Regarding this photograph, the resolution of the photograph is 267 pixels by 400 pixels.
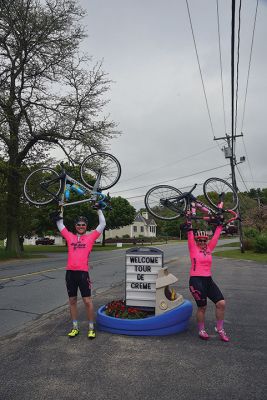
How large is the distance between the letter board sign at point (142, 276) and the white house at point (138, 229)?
258 ft

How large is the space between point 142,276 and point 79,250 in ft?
5.42

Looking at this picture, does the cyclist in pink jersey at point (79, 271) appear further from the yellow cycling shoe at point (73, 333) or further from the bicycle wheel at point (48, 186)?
the bicycle wheel at point (48, 186)

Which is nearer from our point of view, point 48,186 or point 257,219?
point 48,186

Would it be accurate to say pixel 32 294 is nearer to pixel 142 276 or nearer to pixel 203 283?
pixel 142 276

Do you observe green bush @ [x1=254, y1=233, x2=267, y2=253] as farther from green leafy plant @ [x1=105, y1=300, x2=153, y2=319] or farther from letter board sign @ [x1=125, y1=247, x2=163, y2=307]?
green leafy plant @ [x1=105, y1=300, x2=153, y2=319]

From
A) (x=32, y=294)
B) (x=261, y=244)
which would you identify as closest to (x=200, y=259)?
(x=32, y=294)

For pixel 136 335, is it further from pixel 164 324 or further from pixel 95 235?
pixel 95 235

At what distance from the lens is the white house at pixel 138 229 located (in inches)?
3489

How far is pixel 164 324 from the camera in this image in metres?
6.54

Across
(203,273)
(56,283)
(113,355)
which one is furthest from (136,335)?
(56,283)

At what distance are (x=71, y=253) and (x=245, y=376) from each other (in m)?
3.44

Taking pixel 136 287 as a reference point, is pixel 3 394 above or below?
below

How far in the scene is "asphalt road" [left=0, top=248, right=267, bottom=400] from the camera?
4.28 m

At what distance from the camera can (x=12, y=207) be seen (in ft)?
91.2
